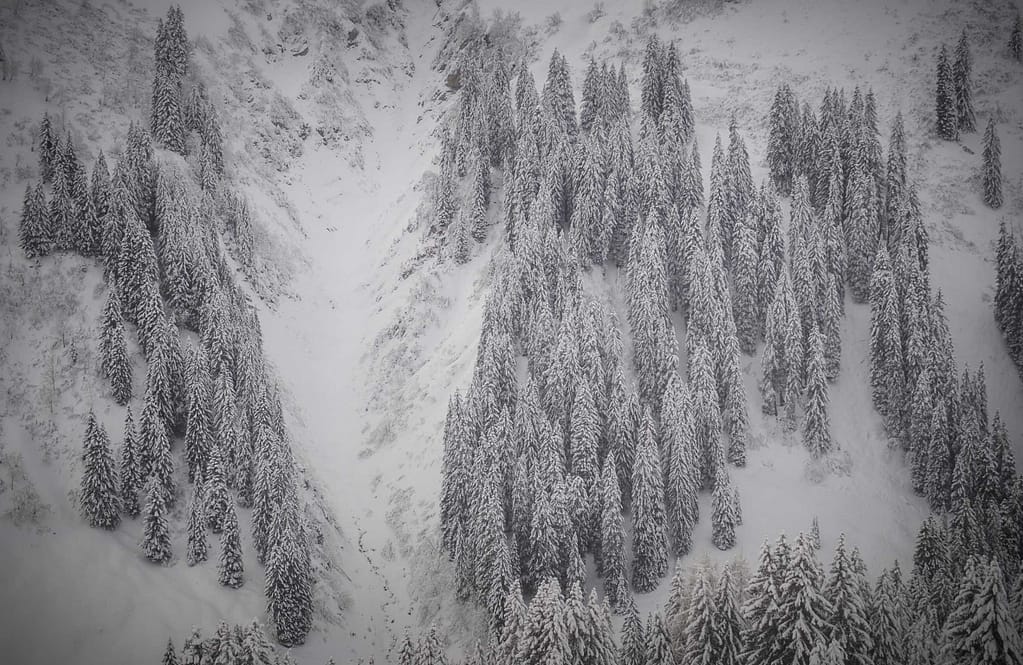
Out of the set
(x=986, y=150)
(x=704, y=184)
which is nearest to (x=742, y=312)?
(x=704, y=184)

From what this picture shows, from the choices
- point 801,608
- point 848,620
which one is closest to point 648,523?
point 801,608

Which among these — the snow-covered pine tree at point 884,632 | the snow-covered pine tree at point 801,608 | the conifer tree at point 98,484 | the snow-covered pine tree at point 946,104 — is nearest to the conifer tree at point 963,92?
the snow-covered pine tree at point 946,104

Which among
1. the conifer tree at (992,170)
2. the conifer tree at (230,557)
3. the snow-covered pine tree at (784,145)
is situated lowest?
the conifer tree at (230,557)

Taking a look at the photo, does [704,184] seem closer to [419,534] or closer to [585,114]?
[585,114]

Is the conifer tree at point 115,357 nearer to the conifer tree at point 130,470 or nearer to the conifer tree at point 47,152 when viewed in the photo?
the conifer tree at point 130,470

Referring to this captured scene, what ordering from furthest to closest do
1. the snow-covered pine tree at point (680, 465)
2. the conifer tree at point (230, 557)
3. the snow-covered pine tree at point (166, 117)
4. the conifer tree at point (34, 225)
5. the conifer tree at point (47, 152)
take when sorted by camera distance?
the snow-covered pine tree at point (166, 117), the conifer tree at point (47, 152), the conifer tree at point (34, 225), the snow-covered pine tree at point (680, 465), the conifer tree at point (230, 557)

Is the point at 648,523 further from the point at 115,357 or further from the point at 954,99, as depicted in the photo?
the point at 954,99
